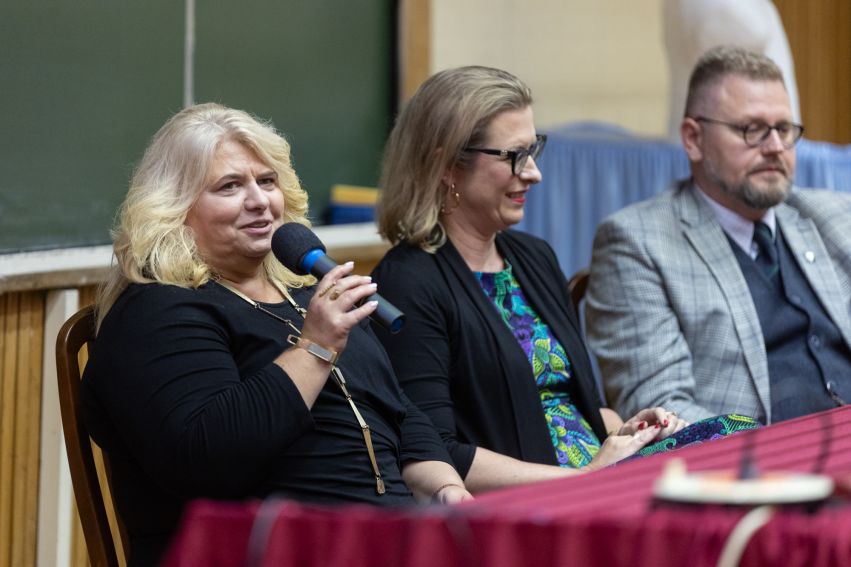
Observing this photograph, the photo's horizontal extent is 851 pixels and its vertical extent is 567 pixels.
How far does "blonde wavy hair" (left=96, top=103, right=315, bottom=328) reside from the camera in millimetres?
2084

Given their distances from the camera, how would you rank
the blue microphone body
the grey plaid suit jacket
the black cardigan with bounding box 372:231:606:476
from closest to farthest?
the blue microphone body, the black cardigan with bounding box 372:231:606:476, the grey plaid suit jacket

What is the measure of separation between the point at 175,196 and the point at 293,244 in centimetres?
25

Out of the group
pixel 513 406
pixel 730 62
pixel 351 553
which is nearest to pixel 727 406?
pixel 513 406

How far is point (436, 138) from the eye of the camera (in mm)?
2611

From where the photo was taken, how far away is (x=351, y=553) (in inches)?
50.7

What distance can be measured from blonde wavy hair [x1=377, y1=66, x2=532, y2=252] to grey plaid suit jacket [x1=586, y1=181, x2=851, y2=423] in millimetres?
516

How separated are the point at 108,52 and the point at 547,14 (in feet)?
10.5

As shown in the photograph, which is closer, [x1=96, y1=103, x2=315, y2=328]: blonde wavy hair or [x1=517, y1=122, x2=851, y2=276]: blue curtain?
[x1=96, y1=103, x2=315, y2=328]: blonde wavy hair

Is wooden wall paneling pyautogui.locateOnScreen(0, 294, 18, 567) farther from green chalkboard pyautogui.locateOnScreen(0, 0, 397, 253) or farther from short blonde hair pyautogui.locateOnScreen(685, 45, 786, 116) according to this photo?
short blonde hair pyautogui.locateOnScreen(685, 45, 786, 116)

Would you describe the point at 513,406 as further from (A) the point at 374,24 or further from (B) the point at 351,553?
(A) the point at 374,24

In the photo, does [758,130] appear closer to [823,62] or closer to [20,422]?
[20,422]

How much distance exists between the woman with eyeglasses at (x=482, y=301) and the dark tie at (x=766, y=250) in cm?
56

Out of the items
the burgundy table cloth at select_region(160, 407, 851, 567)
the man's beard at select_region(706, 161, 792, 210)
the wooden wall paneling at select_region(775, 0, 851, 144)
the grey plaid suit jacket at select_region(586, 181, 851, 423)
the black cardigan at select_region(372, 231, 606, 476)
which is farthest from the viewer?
the wooden wall paneling at select_region(775, 0, 851, 144)

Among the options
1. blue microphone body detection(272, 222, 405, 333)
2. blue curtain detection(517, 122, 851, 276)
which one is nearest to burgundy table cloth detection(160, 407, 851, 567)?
blue microphone body detection(272, 222, 405, 333)
